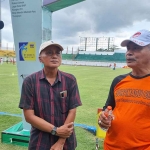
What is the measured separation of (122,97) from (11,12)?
2891 millimetres

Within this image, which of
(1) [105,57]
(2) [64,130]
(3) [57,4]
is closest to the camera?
(2) [64,130]

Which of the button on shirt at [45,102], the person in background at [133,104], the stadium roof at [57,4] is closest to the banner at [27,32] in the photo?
the stadium roof at [57,4]

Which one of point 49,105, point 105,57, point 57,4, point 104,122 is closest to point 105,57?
point 105,57

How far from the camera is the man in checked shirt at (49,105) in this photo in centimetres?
210

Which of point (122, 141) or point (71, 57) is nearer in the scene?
point (122, 141)

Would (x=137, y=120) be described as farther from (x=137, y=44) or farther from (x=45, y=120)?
(x=45, y=120)

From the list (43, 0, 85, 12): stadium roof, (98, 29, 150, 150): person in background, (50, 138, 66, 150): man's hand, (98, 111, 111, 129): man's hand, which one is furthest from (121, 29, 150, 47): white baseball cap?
(43, 0, 85, 12): stadium roof

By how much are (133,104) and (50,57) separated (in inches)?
38.1

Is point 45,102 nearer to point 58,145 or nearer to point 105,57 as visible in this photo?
point 58,145

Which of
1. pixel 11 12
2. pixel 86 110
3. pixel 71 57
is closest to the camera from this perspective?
pixel 11 12

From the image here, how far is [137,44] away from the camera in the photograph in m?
1.84

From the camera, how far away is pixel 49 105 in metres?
2.10

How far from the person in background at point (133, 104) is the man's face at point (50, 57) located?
0.69 m

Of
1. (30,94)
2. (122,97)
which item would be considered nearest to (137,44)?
(122,97)
